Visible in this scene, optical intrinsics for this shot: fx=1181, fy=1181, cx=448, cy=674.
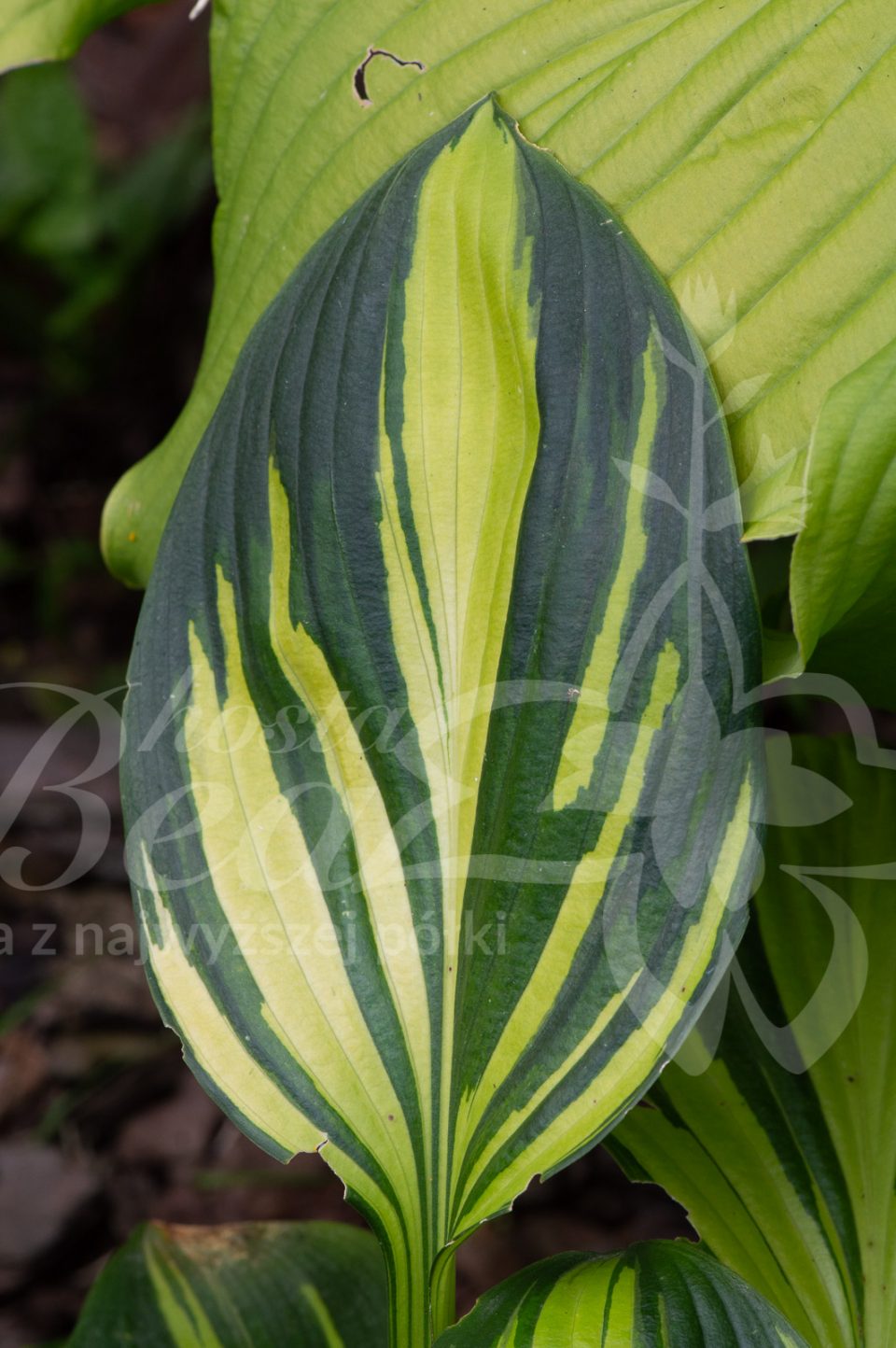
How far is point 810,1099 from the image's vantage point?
703 mm

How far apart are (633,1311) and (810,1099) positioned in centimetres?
23

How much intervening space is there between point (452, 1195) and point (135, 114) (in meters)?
1.70

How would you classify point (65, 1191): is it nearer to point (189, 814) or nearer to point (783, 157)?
point (189, 814)

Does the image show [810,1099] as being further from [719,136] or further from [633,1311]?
[719,136]

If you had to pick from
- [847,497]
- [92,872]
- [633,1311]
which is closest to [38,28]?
[847,497]

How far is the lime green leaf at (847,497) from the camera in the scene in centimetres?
47

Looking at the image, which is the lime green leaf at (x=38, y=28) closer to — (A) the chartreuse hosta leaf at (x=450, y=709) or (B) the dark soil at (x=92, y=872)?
(A) the chartreuse hosta leaf at (x=450, y=709)

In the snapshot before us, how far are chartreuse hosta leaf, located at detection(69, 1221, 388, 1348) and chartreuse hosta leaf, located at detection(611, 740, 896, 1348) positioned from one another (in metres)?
0.22

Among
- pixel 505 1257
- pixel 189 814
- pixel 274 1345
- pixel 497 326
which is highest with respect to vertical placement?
pixel 497 326

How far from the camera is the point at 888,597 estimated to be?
54cm

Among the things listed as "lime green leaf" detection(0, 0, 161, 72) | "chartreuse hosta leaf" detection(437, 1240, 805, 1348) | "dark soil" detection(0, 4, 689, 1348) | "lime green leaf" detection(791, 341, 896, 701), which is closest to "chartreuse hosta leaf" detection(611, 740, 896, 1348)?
"chartreuse hosta leaf" detection(437, 1240, 805, 1348)

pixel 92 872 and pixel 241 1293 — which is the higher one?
pixel 92 872

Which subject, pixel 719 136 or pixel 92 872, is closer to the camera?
pixel 719 136

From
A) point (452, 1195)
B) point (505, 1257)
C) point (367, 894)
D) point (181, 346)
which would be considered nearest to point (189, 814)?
point (367, 894)
